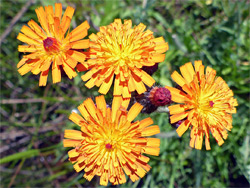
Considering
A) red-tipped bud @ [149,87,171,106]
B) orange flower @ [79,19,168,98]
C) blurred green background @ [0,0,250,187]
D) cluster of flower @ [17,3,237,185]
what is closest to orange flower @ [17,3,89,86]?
cluster of flower @ [17,3,237,185]

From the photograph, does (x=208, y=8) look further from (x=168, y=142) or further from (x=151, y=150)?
(x=151, y=150)

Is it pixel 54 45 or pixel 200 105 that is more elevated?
pixel 54 45

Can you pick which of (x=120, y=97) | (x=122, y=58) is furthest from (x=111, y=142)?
(x=122, y=58)

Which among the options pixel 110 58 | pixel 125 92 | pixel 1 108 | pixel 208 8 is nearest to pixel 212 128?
pixel 125 92

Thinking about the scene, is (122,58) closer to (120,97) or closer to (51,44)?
(120,97)

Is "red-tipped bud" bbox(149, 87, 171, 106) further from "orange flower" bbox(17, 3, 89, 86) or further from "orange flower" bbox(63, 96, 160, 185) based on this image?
"orange flower" bbox(17, 3, 89, 86)
